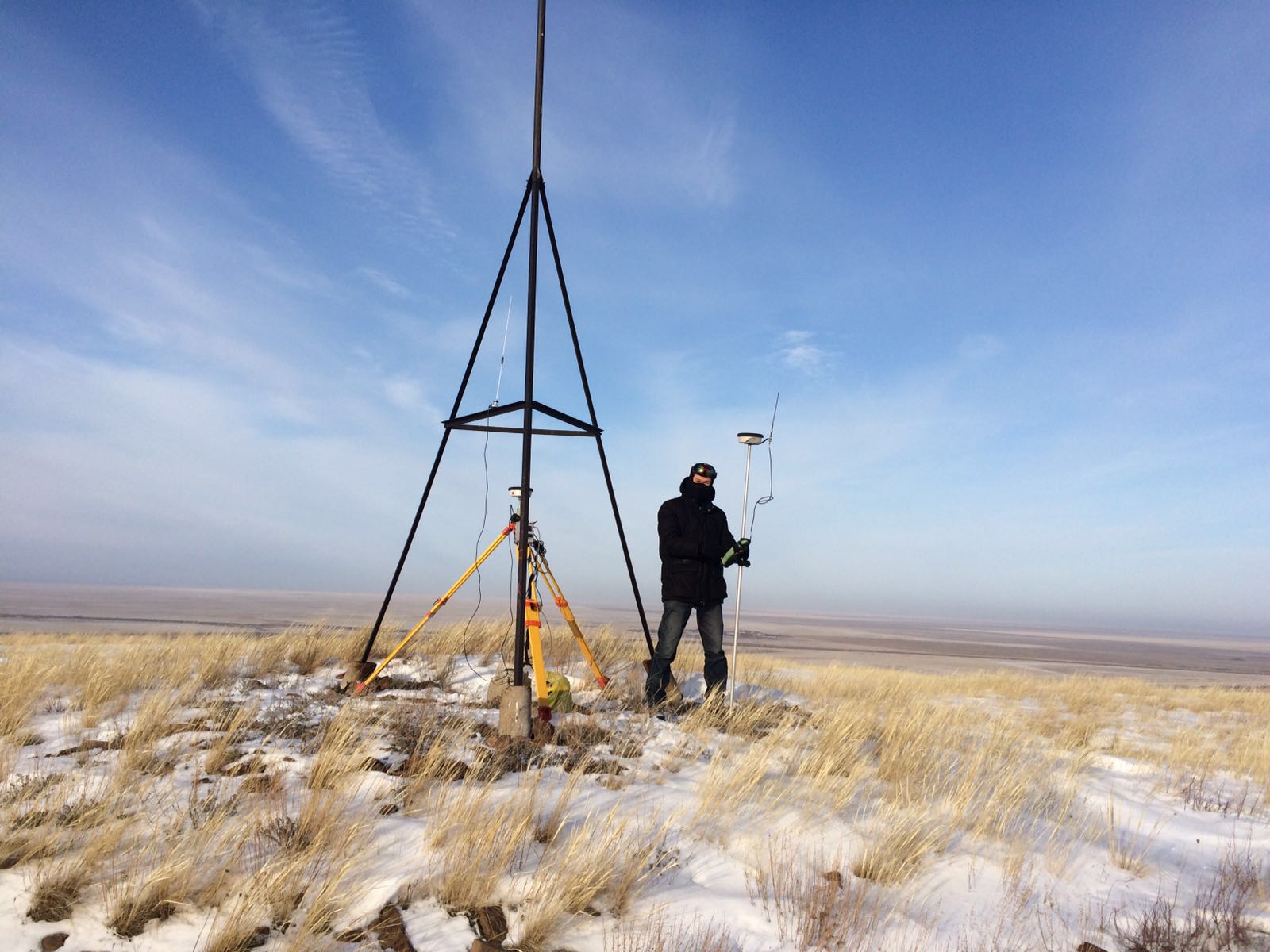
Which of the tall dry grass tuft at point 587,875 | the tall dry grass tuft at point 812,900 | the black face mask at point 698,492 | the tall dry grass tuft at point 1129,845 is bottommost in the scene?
the tall dry grass tuft at point 1129,845

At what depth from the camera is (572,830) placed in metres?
3.19

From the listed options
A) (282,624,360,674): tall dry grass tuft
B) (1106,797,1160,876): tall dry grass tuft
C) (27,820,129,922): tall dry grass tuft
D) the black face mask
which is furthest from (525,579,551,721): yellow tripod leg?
(1106,797,1160,876): tall dry grass tuft

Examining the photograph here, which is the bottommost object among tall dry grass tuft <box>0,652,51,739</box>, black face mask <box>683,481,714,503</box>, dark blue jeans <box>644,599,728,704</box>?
tall dry grass tuft <box>0,652,51,739</box>

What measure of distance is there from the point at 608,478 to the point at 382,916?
4172 mm

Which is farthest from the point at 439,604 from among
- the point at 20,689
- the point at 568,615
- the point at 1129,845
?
the point at 1129,845

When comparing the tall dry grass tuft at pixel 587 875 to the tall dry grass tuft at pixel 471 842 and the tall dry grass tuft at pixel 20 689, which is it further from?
the tall dry grass tuft at pixel 20 689

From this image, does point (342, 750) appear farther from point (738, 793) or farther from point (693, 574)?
point (693, 574)

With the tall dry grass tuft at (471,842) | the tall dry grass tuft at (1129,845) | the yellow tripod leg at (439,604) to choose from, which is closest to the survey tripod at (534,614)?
the yellow tripod leg at (439,604)

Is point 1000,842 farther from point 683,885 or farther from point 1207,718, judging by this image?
point 1207,718

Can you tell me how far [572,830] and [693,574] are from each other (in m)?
3.34

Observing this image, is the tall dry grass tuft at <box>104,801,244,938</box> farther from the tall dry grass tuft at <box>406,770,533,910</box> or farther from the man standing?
the man standing

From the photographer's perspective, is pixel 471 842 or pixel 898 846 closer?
pixel 471 842

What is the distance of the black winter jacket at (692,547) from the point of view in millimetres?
6297

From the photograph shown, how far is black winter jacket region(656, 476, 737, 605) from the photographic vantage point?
6297mm
